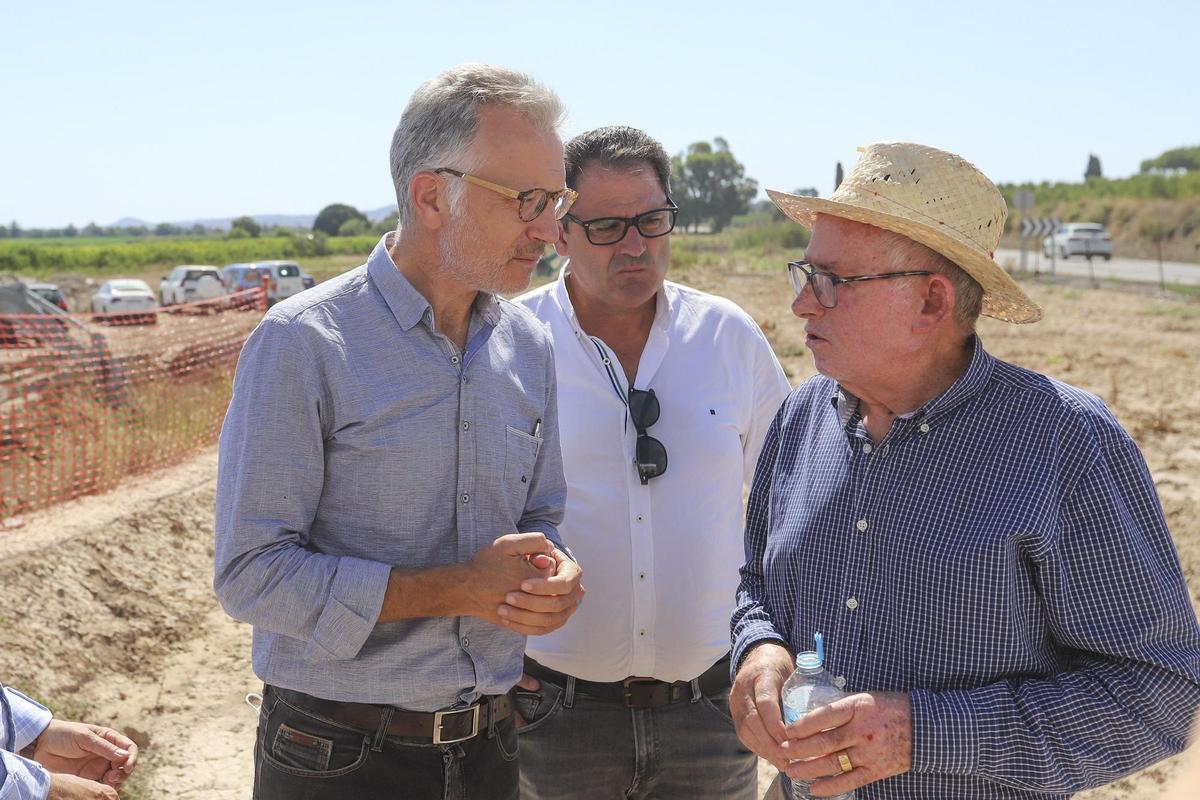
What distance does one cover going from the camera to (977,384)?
2.09 metres

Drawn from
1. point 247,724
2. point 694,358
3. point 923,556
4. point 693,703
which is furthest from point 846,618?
point 247,724

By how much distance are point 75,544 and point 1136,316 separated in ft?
Result: 62.6

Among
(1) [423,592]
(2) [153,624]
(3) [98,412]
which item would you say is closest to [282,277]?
(3) [98,412]

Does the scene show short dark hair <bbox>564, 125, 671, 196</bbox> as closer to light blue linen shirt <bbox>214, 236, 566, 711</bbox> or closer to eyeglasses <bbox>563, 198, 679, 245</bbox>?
eyeglasses <bbox>563, 198, 679, 245</bbox>

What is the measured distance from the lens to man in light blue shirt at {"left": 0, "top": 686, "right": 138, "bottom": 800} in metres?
2.10

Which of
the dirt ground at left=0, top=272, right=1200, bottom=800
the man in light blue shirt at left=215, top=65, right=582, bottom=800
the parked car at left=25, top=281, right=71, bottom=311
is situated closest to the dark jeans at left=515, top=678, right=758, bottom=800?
the man in light blue shirt at left=215, top=65, right=582, bottom=800

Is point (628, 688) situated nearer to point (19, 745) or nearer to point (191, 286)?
point (19, 745)

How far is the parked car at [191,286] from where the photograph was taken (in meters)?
32.0

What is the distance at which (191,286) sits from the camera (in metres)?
32.5

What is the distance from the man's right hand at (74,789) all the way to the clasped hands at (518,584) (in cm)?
82

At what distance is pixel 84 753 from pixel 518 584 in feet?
3.42

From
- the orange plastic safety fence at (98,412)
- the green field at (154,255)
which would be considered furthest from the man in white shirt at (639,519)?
the green field at (154,255)

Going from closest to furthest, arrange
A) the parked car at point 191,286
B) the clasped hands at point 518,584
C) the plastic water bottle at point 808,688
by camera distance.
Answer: the plastic water bottle at point 808,688 → the clasped hands at point 518,584 → the parked car at point 191,286

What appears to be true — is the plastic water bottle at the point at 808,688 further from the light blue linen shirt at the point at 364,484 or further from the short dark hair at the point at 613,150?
the short dark hair at the point at 613,150
